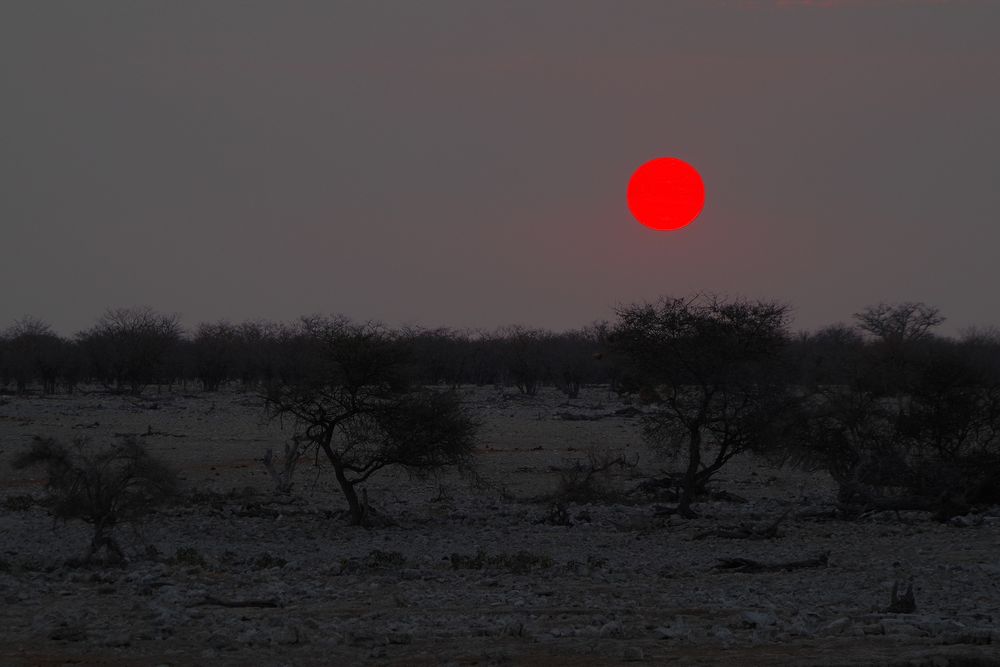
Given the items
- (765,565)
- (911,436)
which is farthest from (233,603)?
(911,436)

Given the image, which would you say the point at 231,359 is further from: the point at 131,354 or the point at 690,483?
the point at 690,483

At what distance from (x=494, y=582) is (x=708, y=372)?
10741mm

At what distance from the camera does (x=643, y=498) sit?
2689 centimetres

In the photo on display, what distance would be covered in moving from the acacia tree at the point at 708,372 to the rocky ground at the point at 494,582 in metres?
1.77

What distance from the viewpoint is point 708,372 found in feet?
80.2

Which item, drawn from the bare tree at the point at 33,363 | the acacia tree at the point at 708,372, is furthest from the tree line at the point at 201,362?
the acacia tree at the point at 708,372

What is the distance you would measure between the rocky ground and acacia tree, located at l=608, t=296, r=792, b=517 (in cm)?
177

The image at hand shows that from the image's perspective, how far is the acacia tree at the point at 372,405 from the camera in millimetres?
23047

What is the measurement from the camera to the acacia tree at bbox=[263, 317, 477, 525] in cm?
2305

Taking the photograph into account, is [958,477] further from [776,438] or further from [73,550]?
[73,550]

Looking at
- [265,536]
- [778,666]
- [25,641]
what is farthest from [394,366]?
[778,666]

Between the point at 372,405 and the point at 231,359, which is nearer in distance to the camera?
the point at 372,405

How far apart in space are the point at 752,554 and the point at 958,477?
749 centimetres

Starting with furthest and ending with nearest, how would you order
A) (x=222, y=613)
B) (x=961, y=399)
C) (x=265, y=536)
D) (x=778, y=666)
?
(x=961, y=399) → (x=265, y=536) → (x=222, y=613) → (x=778, y=666)
